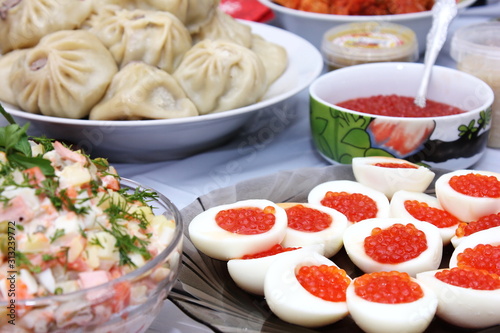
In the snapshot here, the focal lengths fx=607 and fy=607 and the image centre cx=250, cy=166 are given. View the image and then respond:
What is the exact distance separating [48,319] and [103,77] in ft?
3.15

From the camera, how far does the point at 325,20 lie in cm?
235

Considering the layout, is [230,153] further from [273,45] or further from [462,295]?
[462,295]

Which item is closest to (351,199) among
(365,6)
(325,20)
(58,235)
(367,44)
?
(58,235)

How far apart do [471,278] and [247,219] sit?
1.42ft

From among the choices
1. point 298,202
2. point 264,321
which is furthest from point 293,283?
point 298,202

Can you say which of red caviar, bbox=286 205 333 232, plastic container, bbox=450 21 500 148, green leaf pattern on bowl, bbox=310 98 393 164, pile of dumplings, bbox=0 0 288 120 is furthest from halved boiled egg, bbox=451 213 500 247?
pile of dumplings, bbox=0 0 288 120

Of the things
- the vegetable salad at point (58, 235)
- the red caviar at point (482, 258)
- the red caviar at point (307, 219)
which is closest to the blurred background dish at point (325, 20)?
the red caviar at point (307, 219)

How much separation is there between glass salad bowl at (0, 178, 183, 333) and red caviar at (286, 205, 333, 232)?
0.37m

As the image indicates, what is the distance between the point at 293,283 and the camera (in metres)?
1.04

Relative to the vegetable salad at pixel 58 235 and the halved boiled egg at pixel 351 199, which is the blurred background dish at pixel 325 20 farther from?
the vegetable salad at pixel 58 235

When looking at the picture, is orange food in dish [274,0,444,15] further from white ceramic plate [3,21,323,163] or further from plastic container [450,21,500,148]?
white ceramic plate [3,21,323,163]

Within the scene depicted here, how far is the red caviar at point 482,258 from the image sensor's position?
110 cm

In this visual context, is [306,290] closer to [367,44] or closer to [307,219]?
[307,219]

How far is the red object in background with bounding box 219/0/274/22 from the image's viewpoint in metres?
2.76
